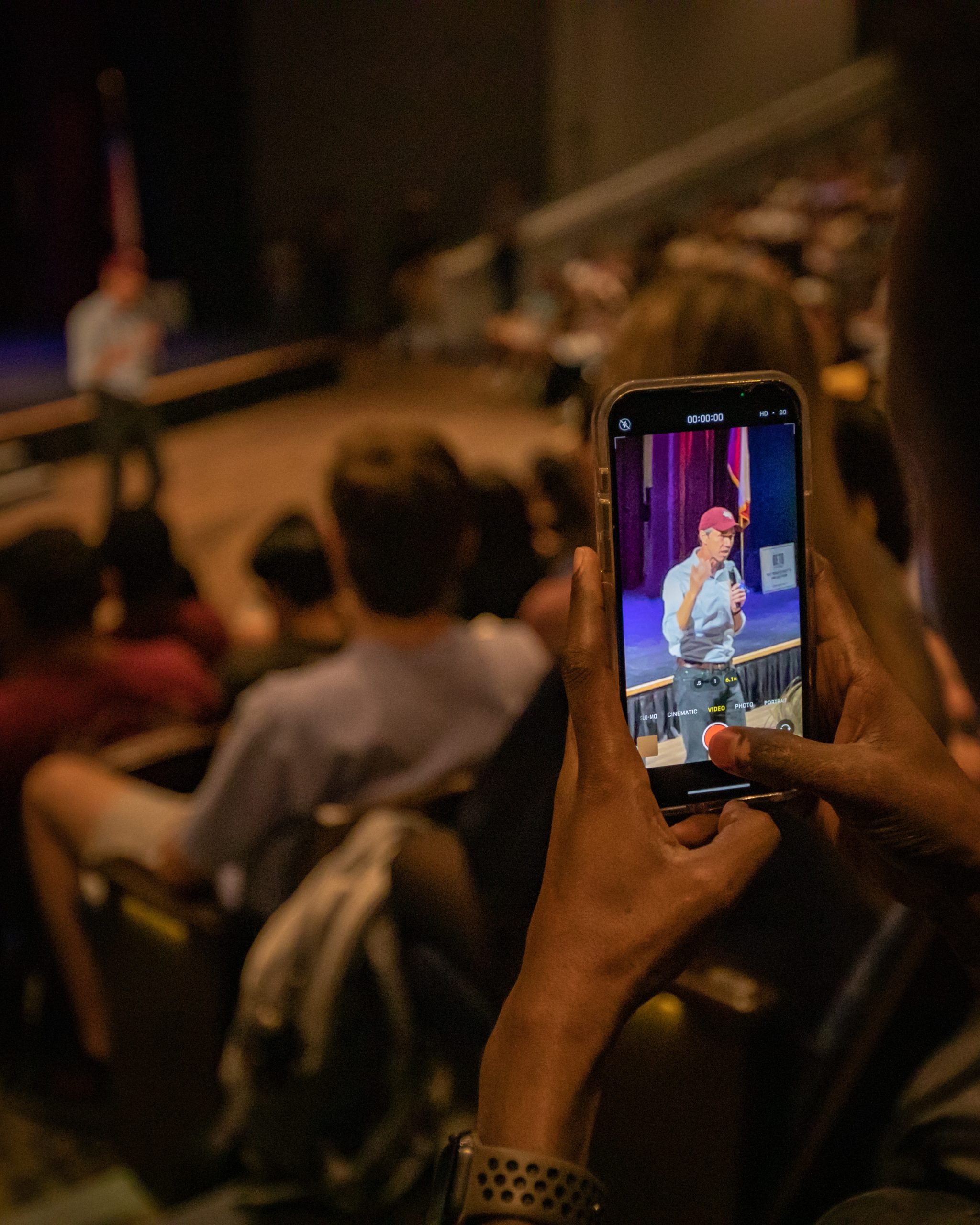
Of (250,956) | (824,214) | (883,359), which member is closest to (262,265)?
(824,214)

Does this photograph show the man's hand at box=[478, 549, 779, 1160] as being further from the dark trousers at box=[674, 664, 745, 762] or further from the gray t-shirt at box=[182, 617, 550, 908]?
the gray t-shirt at box=[182, 617, 550, 908]

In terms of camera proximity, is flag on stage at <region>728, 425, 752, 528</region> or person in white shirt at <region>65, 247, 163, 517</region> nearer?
flag on stage at <region>728, 425, 752, 528</region>

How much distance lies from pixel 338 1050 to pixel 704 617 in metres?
1.03

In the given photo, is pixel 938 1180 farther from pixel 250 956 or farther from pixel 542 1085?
pixel 250 956

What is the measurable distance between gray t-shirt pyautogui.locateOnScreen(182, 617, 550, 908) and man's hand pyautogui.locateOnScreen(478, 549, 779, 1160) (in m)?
1.01


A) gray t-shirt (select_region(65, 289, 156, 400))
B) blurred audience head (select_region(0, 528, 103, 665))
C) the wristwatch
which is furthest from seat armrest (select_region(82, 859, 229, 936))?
gray t-shirt (select_region(65, 289, 156, 400))

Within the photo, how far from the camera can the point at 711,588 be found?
0.48m

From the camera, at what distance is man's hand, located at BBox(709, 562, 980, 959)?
469 mm

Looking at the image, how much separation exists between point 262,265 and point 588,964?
11.8m

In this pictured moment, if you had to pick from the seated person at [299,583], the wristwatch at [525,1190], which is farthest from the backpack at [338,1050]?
the seated person at [299,583]

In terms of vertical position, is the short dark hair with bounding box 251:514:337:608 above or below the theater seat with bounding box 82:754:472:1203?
above

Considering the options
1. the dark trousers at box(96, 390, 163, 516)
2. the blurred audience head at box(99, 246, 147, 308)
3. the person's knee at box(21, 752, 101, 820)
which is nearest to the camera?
the person's knee at box(21, 752, 101, 820)

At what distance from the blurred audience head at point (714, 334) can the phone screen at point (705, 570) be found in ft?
0.69

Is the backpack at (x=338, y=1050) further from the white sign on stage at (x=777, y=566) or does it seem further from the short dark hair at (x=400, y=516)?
the white sign on stage at (x=777, y=566)
